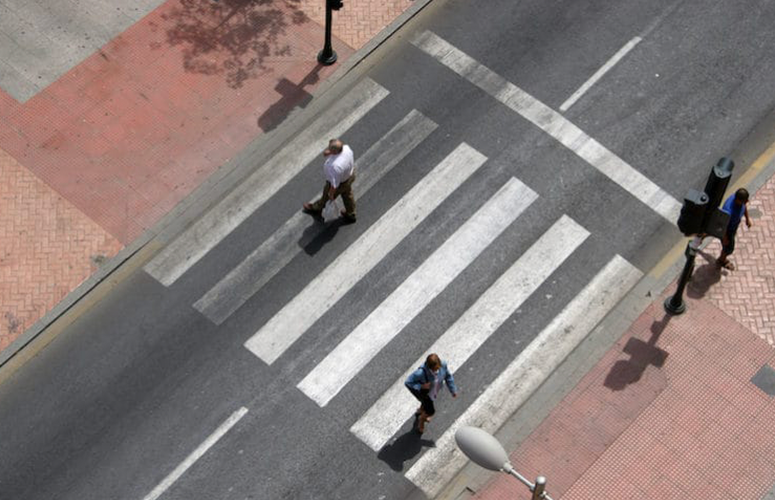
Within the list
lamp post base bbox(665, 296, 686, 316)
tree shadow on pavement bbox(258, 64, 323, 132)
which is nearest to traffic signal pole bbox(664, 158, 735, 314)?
lamp post base bbox(665, 296, 686, 316)

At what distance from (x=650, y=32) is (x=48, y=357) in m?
12.0

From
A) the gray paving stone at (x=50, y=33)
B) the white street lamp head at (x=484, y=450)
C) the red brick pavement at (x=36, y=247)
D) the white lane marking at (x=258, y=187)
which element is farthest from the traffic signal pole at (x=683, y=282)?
the gray paving stone at (x=50, y=33)

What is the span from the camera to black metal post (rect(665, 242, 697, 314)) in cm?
1986

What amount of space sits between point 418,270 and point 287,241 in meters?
2.26

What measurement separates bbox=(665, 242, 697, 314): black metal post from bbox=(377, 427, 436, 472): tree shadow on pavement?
14.3 feet

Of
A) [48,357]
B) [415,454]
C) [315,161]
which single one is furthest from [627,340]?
[48,357]

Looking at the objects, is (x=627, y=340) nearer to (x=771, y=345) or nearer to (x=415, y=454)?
(x=771, y=345)

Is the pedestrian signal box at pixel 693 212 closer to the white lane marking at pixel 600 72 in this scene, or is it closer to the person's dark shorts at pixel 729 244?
the person's dark shorts at pixel 729 244

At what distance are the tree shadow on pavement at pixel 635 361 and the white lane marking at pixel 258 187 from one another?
6.36m

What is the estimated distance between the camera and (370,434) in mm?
20109

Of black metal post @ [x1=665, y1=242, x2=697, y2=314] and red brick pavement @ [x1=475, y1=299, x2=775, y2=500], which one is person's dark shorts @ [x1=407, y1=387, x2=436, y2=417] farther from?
black metal post @ [x1=665, y1=242, x2=697, y2=314]

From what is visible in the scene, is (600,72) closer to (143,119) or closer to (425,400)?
(425,400)

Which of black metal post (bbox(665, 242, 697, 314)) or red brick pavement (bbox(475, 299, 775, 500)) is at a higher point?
black metal post (bbox(665, 242, 697, 314))

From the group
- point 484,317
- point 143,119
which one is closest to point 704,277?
point 484,317
